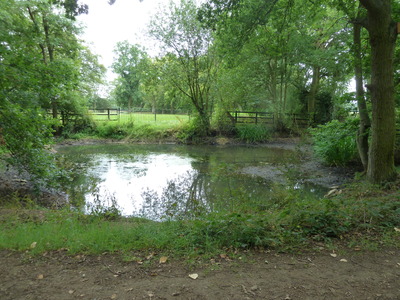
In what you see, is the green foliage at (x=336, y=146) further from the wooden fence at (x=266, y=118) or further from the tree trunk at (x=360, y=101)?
the wooden fence at (x=266, y=118)

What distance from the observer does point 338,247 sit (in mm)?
3619

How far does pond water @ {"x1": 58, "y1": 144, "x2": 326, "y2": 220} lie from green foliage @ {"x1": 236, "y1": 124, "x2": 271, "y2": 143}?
5600 millimetres

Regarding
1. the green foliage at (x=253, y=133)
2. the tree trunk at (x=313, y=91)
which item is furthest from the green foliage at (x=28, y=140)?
the tree trunk at (x=313, y=91)

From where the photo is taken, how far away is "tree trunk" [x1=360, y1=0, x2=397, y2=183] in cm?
496

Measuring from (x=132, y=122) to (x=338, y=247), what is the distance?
2153 centimetres

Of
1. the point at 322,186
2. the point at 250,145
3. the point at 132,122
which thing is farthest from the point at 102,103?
the point at 322,186

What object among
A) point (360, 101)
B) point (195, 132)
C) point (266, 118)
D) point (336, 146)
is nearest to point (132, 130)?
point (195, 132)

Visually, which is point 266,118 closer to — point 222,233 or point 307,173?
point 307,173

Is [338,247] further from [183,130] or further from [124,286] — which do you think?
[183,130]

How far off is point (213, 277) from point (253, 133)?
19.7 metres

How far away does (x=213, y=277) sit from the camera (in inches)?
115

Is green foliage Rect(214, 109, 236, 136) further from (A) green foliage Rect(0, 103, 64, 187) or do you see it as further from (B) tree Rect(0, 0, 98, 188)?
(A) green foliage Rect(0, 103, 64, 187)

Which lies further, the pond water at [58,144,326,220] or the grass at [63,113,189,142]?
the grass at [63,113,189,142]

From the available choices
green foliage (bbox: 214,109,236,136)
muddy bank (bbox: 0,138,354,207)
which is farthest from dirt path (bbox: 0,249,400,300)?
green foliage (bbox: 214,109,236,136)
